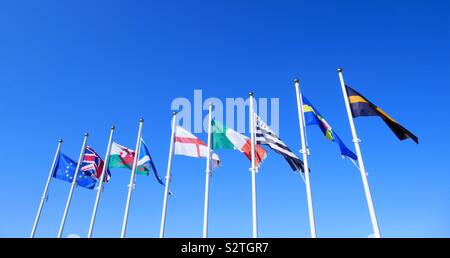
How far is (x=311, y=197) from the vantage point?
15.1 meters

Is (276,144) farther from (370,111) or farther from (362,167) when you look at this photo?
(370,111)

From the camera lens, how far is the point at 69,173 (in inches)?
1009

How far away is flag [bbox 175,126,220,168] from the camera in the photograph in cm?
2055

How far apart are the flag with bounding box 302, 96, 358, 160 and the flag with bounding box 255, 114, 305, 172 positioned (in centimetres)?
224

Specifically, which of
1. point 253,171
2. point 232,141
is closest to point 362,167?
point 253,171

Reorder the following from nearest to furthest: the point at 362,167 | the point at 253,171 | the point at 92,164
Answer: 1. the point at 362,167
2. the point at 253,171
3. the point at 92,164

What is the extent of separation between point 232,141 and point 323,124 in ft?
19.2

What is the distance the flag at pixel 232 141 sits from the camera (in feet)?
63.8

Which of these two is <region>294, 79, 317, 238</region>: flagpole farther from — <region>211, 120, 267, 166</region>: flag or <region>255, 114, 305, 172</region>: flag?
<region>211, 120, 267, 166</region>: flag
